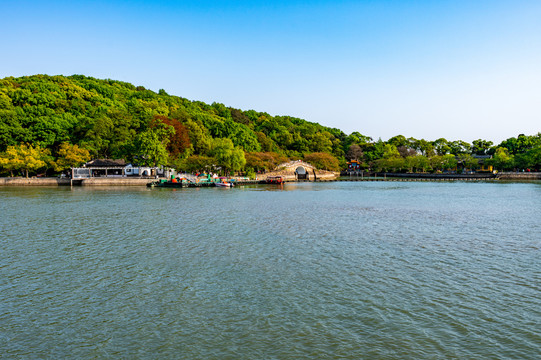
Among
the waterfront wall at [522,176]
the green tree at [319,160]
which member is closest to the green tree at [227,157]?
the green tree at [319,160]

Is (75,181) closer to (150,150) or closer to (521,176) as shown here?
(150,150)

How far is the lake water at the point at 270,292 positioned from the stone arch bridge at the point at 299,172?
67940 millimetres

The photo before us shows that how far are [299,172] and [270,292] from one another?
89346 mm

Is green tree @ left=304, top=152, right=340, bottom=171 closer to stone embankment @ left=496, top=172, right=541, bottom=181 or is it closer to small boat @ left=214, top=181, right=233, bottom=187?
stone embankment @ left=496, top=172, right=541, bottom=181

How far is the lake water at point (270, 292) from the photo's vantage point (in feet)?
26.0

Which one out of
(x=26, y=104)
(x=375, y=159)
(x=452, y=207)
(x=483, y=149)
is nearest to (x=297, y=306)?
(x=452, y=207)

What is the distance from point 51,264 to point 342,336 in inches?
462

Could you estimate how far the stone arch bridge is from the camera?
297 ft

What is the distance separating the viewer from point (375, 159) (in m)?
131

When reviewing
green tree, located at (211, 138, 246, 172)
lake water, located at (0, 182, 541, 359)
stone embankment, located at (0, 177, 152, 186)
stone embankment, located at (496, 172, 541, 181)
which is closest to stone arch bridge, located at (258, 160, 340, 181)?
green tree, located at (211, 138, 246, 172)

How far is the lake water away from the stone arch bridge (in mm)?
67940

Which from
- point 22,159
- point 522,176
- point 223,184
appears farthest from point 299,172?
point 22,159

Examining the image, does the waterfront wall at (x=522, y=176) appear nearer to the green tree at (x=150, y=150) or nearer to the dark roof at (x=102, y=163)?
the green tree at (x=150, y=150)

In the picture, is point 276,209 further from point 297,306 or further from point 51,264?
point 297,306
